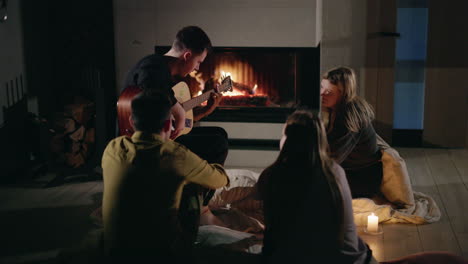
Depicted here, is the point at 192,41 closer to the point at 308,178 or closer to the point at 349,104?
the point at 349,104

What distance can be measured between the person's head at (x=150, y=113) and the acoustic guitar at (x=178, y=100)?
33.4 inches

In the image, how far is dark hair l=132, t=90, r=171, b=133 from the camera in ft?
6.55

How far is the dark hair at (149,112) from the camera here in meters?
2.00

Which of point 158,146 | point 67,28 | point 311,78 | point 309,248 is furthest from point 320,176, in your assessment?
point 67,28

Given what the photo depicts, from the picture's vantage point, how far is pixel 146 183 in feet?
6.26

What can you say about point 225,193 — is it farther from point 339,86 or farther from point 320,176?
point 320,176

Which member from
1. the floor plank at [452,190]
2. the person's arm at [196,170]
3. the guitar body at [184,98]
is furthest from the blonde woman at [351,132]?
the person's arm at [196,170]

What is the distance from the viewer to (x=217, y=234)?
2705 mm

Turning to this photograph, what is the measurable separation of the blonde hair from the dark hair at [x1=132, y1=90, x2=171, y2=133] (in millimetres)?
1331

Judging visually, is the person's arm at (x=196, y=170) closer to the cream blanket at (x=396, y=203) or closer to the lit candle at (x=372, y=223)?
the lit candle at (x=372, y=223)

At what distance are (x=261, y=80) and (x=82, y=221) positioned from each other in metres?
2.08

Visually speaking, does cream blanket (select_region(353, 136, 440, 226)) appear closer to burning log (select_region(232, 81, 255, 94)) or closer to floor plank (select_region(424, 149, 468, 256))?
floor plank (select_region(424, 149, 468, 256))

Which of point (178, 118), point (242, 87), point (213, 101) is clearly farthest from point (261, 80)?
point (178, 118)

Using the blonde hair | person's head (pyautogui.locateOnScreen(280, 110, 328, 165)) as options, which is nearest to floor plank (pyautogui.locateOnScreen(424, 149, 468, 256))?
the blonde hair
